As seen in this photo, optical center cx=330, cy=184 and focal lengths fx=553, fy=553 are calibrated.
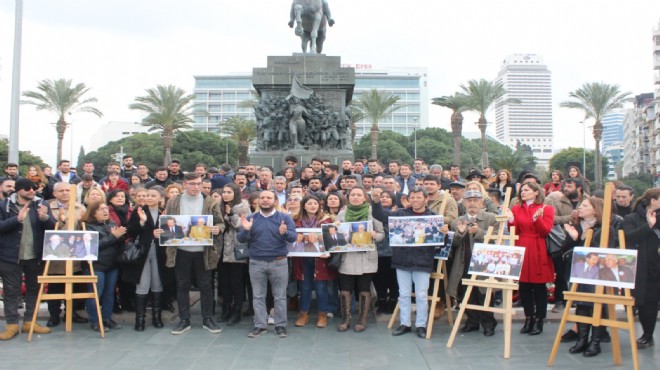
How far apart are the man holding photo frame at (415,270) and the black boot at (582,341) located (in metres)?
1.85

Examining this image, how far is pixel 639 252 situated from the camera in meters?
6.63

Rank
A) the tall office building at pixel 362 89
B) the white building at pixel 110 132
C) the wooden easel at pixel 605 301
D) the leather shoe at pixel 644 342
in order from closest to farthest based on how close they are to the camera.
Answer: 1. the wooden easel at pixel 605 301
2. the leather shoe at pixel 644 342
3. the white building at pixel 110 132
4. the tall office building at pixel 362 89

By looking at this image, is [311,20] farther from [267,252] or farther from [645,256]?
[645,256]

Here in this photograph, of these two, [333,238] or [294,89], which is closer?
[333,238]

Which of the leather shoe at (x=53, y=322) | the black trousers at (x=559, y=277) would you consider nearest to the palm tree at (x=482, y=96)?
the black trousers at (x=559, y=277)

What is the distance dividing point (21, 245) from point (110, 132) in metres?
118

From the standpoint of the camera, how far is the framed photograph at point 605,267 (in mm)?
5824

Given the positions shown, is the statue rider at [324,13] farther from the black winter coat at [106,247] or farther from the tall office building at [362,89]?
the tall office building at [362,89]

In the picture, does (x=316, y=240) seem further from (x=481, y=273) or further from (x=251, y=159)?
(x=251, y=159)

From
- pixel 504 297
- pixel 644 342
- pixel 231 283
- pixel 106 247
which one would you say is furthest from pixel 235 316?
pixel 644 342

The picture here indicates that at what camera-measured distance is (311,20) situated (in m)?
18.9

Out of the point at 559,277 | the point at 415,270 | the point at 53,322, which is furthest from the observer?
the point at 559,277

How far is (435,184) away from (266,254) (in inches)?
109

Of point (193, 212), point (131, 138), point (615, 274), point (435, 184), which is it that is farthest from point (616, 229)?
point (131, 138)
